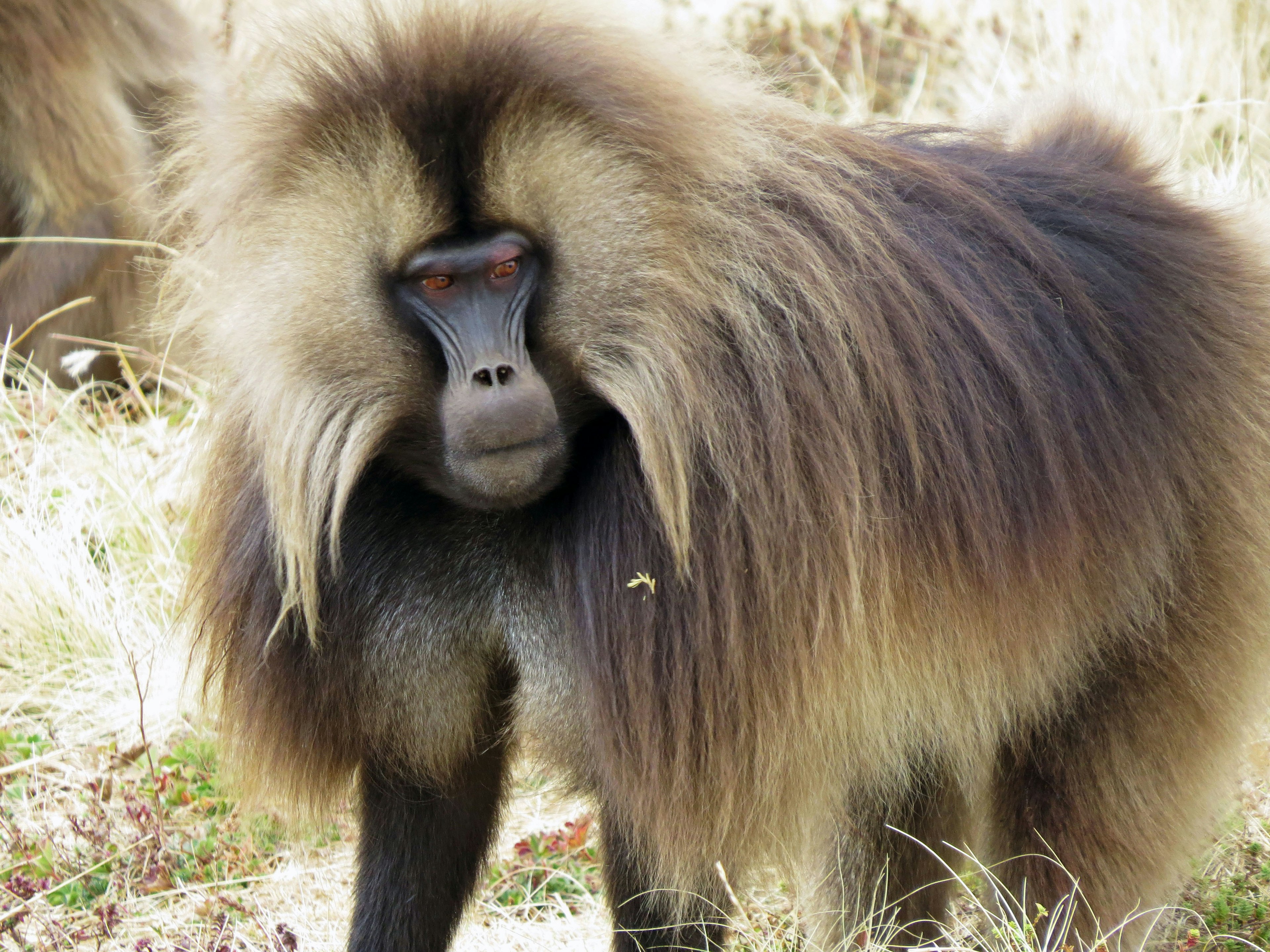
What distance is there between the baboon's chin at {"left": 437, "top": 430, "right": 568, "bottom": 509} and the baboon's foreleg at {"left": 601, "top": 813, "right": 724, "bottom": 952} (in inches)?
35.4

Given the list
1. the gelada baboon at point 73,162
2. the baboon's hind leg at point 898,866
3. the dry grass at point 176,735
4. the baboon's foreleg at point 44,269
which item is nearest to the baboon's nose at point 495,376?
the dry grass at point 176,735

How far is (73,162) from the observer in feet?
18.9

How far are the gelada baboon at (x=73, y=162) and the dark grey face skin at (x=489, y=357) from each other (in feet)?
12.0

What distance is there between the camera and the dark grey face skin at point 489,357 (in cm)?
216

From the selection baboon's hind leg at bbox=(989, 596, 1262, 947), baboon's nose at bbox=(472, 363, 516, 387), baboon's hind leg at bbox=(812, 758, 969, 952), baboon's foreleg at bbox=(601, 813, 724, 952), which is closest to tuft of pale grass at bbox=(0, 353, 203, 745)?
baboon's foreleg at bbox=(601, 813, 724, 952)

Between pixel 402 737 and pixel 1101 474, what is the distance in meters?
1.34

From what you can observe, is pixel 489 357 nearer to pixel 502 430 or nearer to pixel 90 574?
pixel 502 430

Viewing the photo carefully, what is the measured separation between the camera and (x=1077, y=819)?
8.96 ft

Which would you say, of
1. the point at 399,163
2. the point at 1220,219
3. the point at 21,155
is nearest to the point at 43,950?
the point at 399,163

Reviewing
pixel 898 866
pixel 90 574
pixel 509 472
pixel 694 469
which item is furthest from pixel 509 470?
pixel 90 574

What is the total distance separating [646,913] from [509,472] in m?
1.23

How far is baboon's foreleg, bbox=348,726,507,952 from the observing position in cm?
286

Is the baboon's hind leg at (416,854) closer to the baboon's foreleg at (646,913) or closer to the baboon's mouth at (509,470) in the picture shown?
the baboon's foreleg at (646,913)

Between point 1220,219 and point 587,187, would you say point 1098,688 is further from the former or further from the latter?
point 587,187
